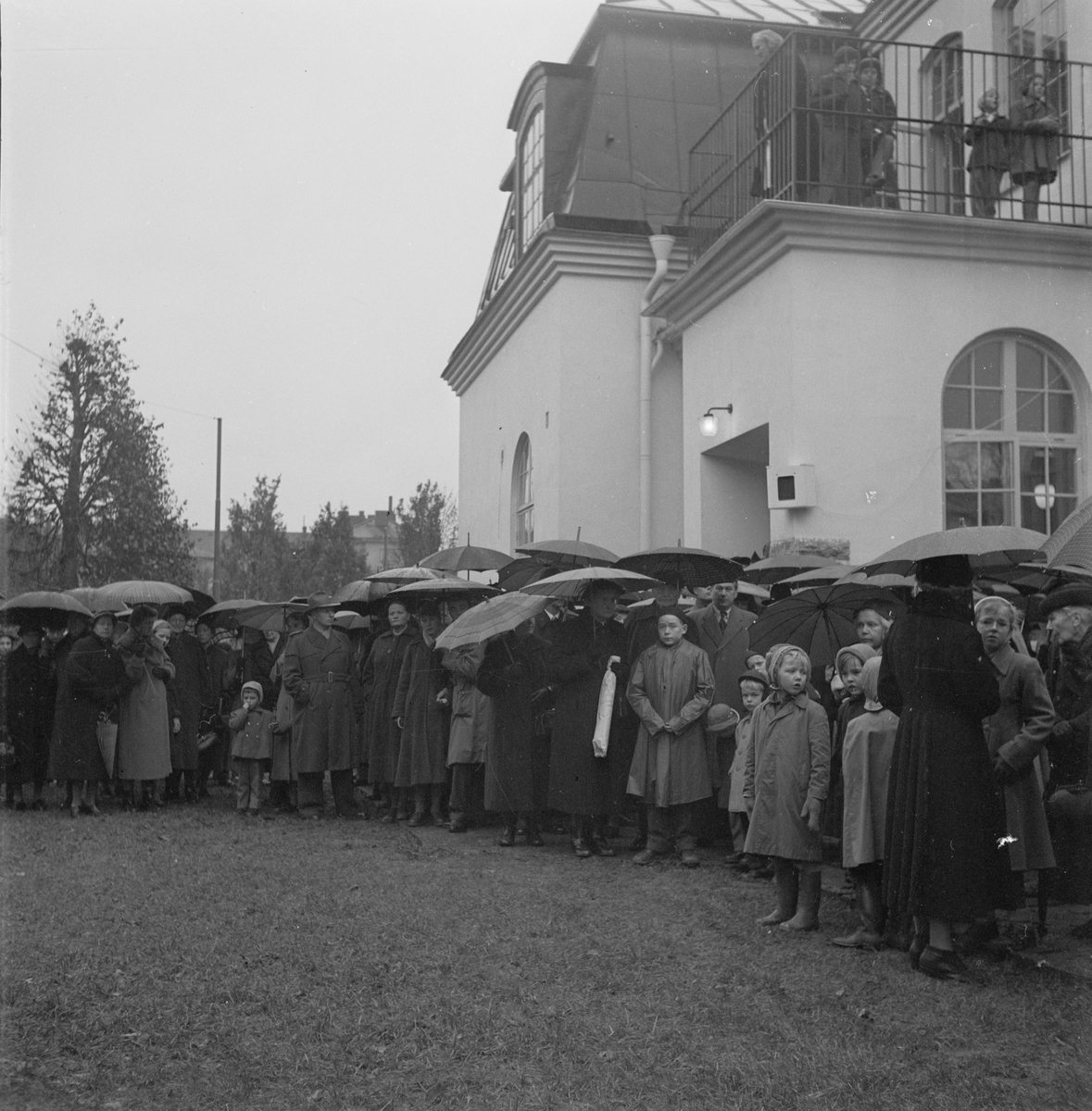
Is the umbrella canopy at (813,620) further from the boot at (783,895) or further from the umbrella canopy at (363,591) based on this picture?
the umbrella canopy at (363,591)

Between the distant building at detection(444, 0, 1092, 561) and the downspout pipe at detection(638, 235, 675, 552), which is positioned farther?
the downspout pipe at detection(638, 235, 675, 552)

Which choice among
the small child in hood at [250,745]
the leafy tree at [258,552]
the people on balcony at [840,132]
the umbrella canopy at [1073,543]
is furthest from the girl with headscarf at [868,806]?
the leafy tree at [258,552]

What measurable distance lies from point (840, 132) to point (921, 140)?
1473 millimetres

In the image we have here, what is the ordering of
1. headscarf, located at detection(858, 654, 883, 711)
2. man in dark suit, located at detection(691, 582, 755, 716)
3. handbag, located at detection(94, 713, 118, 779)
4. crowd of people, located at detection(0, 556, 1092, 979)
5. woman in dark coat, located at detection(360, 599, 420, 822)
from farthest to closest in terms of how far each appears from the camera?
handbag, located at detection(94, 713, 118, 779), woman in dark coat, located at detection(360, 599, 420, 822), man in dark suit, located at detection(691, 582, 755, 716), headscarf, located at detection(858, 654, 883, 711), crowd of people, located at detection(0, 556, 1092, 979)

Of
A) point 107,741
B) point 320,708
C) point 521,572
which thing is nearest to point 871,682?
point 521,572

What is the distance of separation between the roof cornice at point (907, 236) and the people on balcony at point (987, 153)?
44 cm

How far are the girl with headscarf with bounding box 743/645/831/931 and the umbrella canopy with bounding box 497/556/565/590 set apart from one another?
14.6 ft

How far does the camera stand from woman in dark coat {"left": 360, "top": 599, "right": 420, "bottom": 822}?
11211 millimetres

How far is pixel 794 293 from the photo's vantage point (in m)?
12.6

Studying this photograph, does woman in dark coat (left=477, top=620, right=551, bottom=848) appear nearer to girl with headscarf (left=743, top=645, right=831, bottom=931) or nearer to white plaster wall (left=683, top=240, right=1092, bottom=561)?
girl with headscarf (left=743, top=645, right=831, bottom=931)

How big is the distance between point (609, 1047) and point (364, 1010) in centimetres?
106

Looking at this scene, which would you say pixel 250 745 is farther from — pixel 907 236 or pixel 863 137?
pixel 863 137

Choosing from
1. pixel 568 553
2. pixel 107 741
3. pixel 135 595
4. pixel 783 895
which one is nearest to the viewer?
pixel 783 895

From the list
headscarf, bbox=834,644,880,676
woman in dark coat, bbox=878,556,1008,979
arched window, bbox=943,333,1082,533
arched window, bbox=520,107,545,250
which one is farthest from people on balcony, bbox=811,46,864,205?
woman in dark coat, bbox=878,556,1008,979
